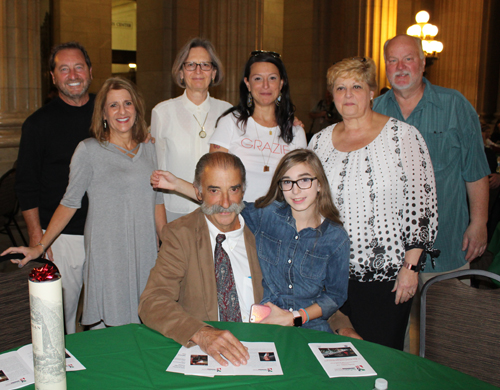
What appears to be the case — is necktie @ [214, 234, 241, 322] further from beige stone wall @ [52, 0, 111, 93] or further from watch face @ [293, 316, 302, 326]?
beige stone wall @ [52, 0, 111, 93]

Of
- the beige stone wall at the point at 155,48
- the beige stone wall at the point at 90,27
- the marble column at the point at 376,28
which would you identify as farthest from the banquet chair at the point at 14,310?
the beige stone wall at the point at 90,27

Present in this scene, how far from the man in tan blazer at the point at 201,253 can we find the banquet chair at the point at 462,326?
0.91m

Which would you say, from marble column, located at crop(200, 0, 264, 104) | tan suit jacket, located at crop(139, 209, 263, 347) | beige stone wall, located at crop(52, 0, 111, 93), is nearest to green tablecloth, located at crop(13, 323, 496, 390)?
tan suit jacket, located at crop(139, 209, 263, 347)

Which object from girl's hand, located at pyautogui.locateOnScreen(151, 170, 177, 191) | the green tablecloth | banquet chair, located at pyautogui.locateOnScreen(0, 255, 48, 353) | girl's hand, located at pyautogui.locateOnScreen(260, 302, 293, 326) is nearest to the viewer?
the green tablecloth

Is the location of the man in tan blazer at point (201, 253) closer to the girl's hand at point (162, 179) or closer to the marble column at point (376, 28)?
the girl's hand at point (162, 179)

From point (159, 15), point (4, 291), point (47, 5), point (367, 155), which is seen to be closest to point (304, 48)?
point (159, 15)

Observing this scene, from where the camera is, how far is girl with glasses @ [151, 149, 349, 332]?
8.23ft

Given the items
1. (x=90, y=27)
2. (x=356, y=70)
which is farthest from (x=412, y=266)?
(x=90, y=27)

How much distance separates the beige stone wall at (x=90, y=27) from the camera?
12.5 metres

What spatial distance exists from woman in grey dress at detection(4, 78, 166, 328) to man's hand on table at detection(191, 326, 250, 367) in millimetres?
1227

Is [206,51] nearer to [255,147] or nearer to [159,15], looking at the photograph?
[255,147]

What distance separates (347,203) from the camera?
2.71m

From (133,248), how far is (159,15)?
370 inches

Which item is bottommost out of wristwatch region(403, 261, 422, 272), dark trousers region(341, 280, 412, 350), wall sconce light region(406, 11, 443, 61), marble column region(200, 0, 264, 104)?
dark trousers region(341, 280, 412, 350)
